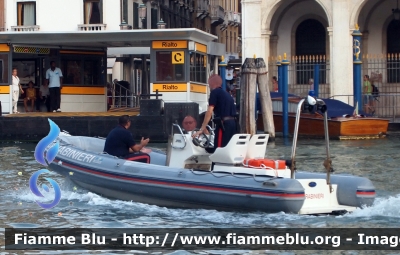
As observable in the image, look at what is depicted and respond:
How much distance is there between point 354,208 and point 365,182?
1.25ft

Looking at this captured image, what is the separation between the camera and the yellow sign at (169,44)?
83.5 feet

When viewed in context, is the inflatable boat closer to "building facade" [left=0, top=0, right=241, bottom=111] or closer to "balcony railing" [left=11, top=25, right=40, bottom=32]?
"building facade" [left=0, top=0, right=241, bottom=111]

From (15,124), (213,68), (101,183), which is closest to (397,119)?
(213,68)

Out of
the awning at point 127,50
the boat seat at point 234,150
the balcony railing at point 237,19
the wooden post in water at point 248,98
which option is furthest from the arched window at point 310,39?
the balcony railing at point 237,19

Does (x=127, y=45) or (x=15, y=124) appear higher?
(x=127, y=45)

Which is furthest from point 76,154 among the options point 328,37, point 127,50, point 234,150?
point 328,37

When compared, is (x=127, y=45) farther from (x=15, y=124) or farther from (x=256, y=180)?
(x=256, y=180)

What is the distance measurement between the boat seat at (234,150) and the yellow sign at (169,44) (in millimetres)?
13930

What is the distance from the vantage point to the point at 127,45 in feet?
A: 93.5

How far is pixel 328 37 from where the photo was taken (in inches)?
1265

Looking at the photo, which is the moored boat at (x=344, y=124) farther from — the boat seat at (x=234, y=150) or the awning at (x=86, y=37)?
the boat seat at (x=234, y=150)

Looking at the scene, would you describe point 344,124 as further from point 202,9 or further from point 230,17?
point 230,17

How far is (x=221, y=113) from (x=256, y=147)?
887 millimetres

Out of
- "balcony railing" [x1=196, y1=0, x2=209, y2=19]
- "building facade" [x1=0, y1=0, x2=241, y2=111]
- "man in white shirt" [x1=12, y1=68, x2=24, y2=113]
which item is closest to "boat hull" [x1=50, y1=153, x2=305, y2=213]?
"man in white shirt" [x1=12, y1=68, x2=24, y2=113]
